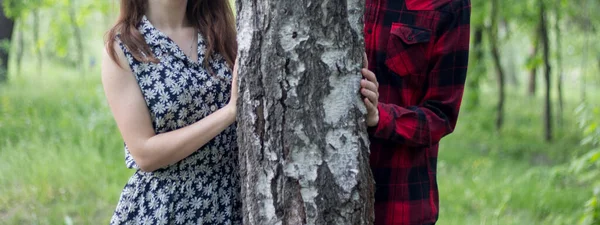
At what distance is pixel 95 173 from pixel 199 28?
132 inches

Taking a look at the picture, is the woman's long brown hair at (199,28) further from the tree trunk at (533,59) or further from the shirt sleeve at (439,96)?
the tree trunk at (533,59)

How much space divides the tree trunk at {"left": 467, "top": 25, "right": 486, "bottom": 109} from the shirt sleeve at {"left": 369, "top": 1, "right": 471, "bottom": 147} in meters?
8.89

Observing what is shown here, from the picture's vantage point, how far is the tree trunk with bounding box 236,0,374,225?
5.08ft

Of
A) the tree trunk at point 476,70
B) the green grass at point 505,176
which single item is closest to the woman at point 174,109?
the green grass at point 505,176

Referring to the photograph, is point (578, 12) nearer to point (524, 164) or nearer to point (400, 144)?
point (524, 164)

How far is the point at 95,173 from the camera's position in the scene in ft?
17.0

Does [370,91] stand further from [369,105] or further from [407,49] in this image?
[407,49]

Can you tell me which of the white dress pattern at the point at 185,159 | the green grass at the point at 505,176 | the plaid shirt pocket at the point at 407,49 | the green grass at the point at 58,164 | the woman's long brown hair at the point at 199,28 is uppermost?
the woman's long brown hair at the point at 199,28

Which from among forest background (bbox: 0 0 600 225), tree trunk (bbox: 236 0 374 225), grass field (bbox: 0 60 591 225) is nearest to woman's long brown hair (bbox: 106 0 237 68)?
forest background (bbox: 0 0 600 225)

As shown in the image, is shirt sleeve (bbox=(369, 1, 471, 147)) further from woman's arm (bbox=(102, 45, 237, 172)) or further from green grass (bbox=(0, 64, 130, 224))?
green grass (bbox=(0, 64, 130, 224))

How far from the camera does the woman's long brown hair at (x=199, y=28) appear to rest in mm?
1983

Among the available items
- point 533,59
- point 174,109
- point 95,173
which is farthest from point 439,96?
point 533,59

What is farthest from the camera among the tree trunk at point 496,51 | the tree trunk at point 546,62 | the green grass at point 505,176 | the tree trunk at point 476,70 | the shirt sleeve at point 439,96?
the tree trunk at point 476,70

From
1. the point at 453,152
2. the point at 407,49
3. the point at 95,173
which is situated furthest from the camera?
the point at 453,152
